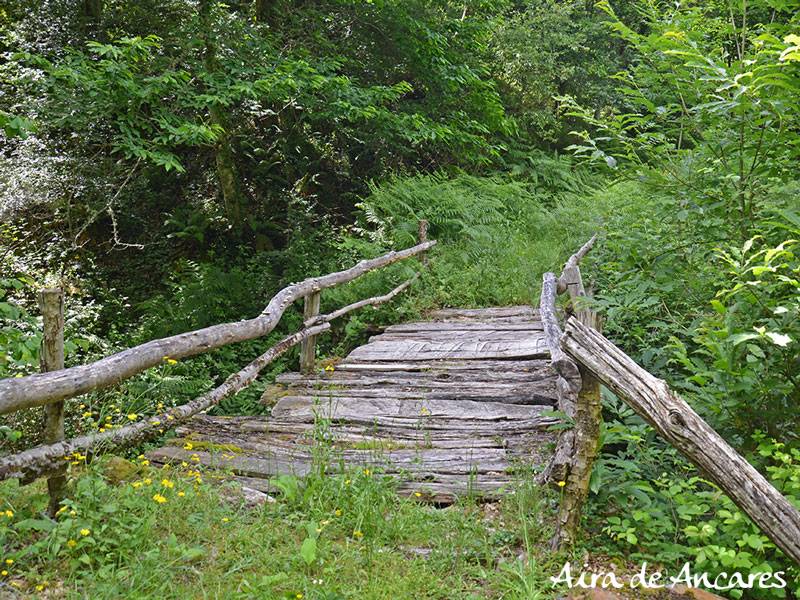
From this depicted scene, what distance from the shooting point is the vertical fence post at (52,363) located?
2975 mm

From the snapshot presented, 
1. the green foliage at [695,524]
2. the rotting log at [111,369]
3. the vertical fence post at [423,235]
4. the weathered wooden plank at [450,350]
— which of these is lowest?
the green foliage at [695,524]

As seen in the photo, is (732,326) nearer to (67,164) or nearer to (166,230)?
(67,164)

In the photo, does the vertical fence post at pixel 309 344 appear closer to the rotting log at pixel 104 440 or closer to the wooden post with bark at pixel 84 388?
the rotting log at pixel 104 440

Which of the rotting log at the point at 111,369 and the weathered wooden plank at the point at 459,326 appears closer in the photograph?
the rotting log at the point at 111,369

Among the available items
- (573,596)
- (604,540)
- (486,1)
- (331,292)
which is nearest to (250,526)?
(573,596)

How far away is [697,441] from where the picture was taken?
2.60 meters

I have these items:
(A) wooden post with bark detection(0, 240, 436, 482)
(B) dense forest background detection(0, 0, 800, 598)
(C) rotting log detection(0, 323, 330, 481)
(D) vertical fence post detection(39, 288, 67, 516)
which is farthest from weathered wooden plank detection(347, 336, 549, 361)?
(D) vertical fence post detection(39, 288, 67, 516)

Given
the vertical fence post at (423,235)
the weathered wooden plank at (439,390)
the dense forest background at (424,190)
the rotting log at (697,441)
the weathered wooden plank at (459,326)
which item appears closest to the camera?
the rotting log at (697,441)

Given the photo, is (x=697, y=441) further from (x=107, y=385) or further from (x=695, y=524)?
(x=107, y=385)

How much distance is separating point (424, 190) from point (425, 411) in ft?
24.4

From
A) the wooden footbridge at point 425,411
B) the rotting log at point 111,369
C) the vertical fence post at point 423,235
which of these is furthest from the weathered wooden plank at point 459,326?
the rotting log at point 111,369

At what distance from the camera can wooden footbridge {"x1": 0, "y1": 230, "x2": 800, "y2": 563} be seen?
270 cm

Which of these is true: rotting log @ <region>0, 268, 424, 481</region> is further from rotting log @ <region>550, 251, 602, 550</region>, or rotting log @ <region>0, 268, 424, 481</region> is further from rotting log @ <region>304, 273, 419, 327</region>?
rotting log @ <region>550, 251, 602, 550</region>

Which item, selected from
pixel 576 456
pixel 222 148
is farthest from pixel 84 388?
pixel 222 148
